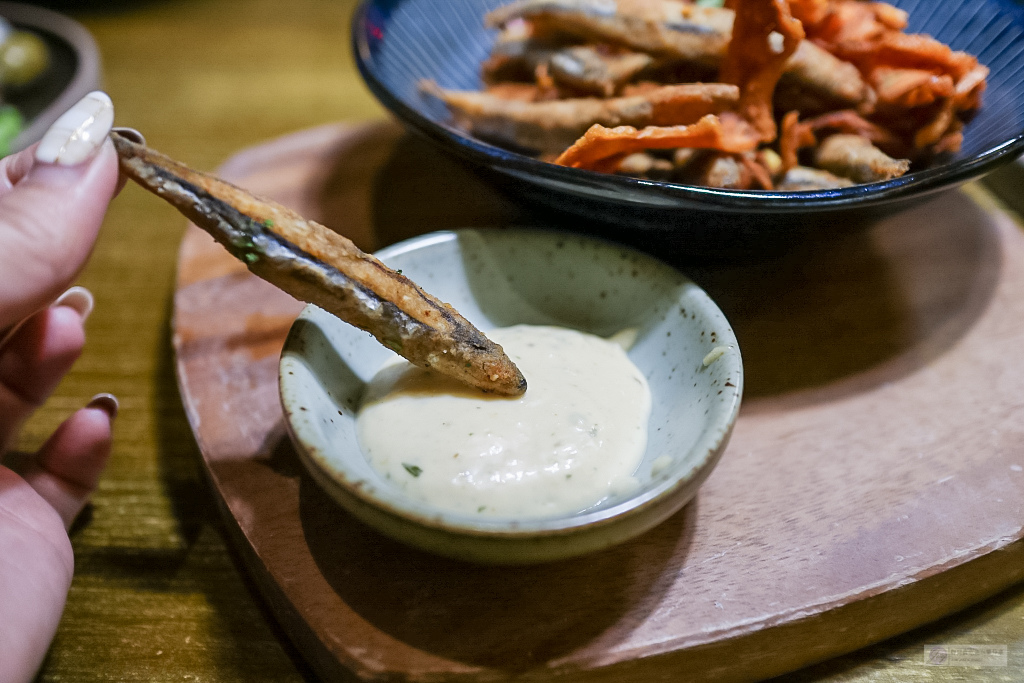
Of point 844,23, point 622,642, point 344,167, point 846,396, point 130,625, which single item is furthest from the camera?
point 344,167

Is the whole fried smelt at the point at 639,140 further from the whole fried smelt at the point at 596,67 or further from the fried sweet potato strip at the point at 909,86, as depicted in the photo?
the fried sweet potato strip at the point at 909,86

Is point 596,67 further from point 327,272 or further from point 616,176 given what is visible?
point 327,272

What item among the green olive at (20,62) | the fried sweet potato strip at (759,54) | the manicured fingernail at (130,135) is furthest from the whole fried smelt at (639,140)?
the green olive at (20,62)

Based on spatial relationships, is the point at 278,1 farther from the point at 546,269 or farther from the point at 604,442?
the point at 604,442

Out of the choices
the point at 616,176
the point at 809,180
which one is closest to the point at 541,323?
the point at 616,176

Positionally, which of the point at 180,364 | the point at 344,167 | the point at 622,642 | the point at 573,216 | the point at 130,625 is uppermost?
the point at 573,216

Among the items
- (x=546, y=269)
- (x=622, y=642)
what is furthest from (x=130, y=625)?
(x=546, y=269)
